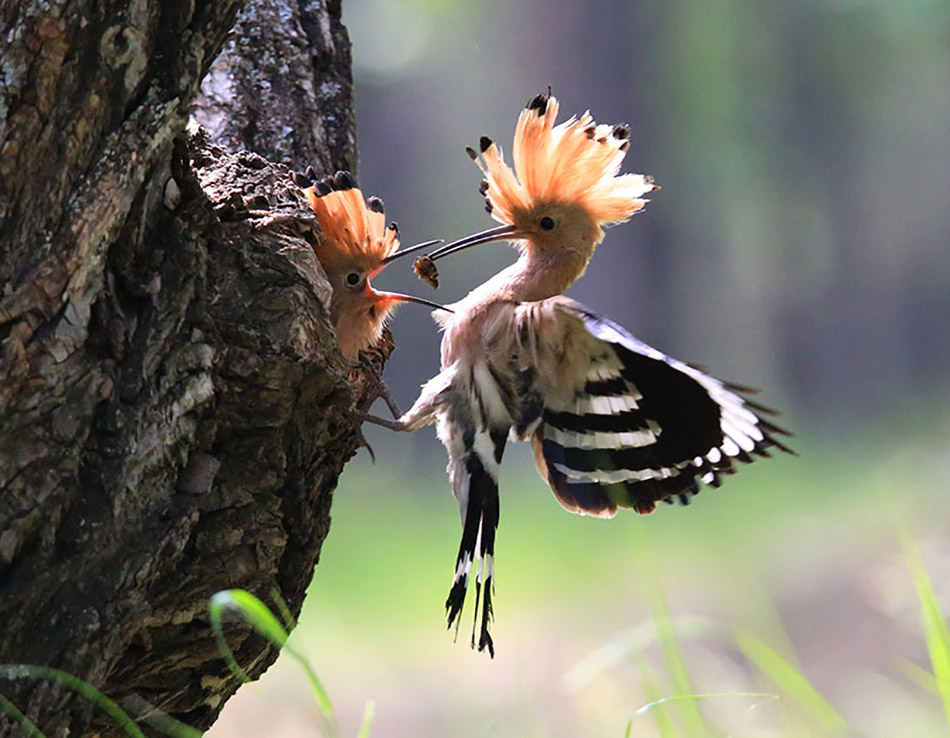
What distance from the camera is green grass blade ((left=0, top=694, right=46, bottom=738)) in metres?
1.01

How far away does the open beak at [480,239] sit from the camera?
181 cm

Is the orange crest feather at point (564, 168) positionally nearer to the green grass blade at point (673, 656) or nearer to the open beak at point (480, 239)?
the open beak at point (480, 239)

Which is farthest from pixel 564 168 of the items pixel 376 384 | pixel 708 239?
pixel 708 239

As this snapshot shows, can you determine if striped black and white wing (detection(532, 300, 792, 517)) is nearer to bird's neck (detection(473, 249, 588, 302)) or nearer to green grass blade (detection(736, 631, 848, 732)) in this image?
bird's neck (detection(473, 249, 588, 302))

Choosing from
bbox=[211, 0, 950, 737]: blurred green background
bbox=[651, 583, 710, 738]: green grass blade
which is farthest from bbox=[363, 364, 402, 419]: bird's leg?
bbox=[211, 0, 950, 737]: blurred green background

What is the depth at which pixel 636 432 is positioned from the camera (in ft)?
5.56

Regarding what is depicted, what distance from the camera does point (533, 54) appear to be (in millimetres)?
7621

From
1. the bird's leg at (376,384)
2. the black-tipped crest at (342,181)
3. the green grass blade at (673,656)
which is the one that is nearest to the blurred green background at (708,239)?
the bird's leg at (376,384)

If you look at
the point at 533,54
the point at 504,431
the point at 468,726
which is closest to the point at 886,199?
the point at 533,54

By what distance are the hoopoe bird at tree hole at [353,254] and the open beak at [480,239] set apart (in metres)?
0.07

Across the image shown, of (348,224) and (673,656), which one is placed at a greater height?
(348,224)

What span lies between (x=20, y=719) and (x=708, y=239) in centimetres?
741

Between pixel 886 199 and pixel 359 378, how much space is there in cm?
715

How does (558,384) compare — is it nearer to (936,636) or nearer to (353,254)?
(353,254)
